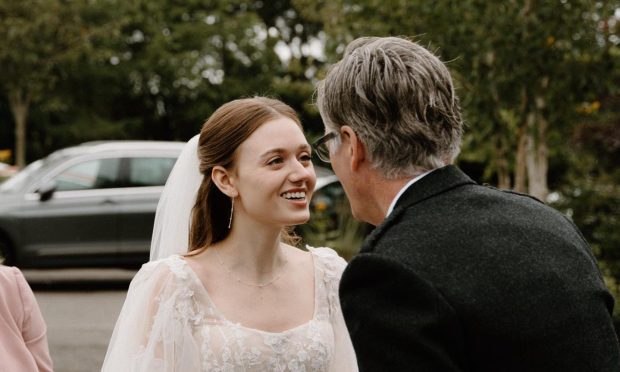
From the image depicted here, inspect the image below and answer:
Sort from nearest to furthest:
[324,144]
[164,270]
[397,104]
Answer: [397,104] < [324,144] < [164,270]

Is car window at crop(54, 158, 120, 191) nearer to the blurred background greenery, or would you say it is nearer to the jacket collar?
the blurred background greenery

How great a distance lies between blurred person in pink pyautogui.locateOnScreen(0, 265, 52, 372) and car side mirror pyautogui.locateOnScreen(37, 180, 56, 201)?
8.00 meters

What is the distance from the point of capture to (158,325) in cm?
314

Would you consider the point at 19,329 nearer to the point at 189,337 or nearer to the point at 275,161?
the point at 189,337

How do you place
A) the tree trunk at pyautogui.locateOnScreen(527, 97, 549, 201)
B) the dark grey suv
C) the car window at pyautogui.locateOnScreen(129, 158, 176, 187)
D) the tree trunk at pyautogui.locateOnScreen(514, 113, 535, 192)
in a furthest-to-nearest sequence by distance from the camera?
the car window at pyautogui.locateOnScreen(129, 158, 176, 187), the dark grey suv, the tree trunk at pyautogui.locateOnScreen(514, 113, 535, 192), the tree trunk at pyautogui.locateOnScreen(527, 97, 549, 201)

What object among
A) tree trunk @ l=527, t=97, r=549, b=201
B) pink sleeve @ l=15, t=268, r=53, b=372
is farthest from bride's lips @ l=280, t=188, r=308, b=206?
tree trunk @ l=527, t=97, r=549, b=201

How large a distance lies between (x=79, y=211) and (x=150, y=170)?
1082mm

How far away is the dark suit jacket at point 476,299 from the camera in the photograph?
186cm

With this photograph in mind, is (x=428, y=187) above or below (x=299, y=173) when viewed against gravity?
above

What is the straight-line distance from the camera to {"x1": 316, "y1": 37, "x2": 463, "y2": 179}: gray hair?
2.09m

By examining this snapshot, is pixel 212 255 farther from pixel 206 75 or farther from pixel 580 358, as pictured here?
pixel 206 75

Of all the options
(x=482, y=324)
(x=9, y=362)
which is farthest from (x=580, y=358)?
(x=9, y=362)

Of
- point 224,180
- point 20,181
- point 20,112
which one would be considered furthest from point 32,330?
point 20,112

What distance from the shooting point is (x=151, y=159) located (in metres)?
11.3
